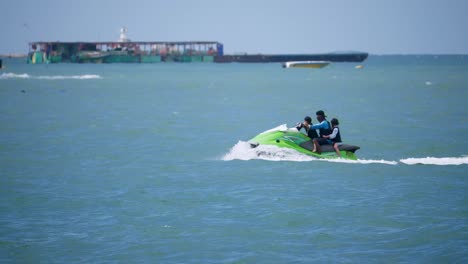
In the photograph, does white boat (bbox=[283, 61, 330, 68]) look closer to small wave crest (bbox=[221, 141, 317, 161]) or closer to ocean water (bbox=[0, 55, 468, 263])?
ocean water (bbox=[0, 55, 468, 263])

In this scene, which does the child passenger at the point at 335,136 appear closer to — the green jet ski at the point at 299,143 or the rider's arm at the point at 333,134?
the rider's arm at the point at 333,134

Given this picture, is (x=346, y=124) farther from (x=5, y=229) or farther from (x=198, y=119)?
(x=5, y=229)

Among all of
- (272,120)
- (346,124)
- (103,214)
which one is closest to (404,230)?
(103,214)

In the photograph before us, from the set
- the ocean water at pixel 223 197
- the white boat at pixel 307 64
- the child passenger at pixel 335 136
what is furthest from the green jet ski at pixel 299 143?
the white boat at pixel 307 64

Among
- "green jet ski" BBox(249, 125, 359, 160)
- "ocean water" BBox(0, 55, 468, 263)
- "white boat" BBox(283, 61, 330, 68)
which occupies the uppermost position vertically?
"green jet ski" BBox(249, 125, 359, 160)

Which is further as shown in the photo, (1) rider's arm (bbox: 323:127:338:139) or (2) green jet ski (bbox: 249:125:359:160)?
(2) green jet ski (bbox: 249:125:359:160)

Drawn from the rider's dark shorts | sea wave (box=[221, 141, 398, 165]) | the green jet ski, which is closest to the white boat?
sea wave (box=[221, 141, 398, 165])

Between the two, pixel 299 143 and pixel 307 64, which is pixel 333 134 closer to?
pixel 299 143

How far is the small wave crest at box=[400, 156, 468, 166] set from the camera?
923 inches

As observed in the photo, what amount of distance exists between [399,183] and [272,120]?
20.9 meters

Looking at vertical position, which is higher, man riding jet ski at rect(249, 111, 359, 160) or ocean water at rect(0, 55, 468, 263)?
man riding jet ski at rect(249, 111, 359, 160)

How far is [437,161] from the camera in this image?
23719mm

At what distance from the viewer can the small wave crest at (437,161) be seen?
23.5 metres

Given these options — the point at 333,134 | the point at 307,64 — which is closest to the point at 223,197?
the point at 333,134
